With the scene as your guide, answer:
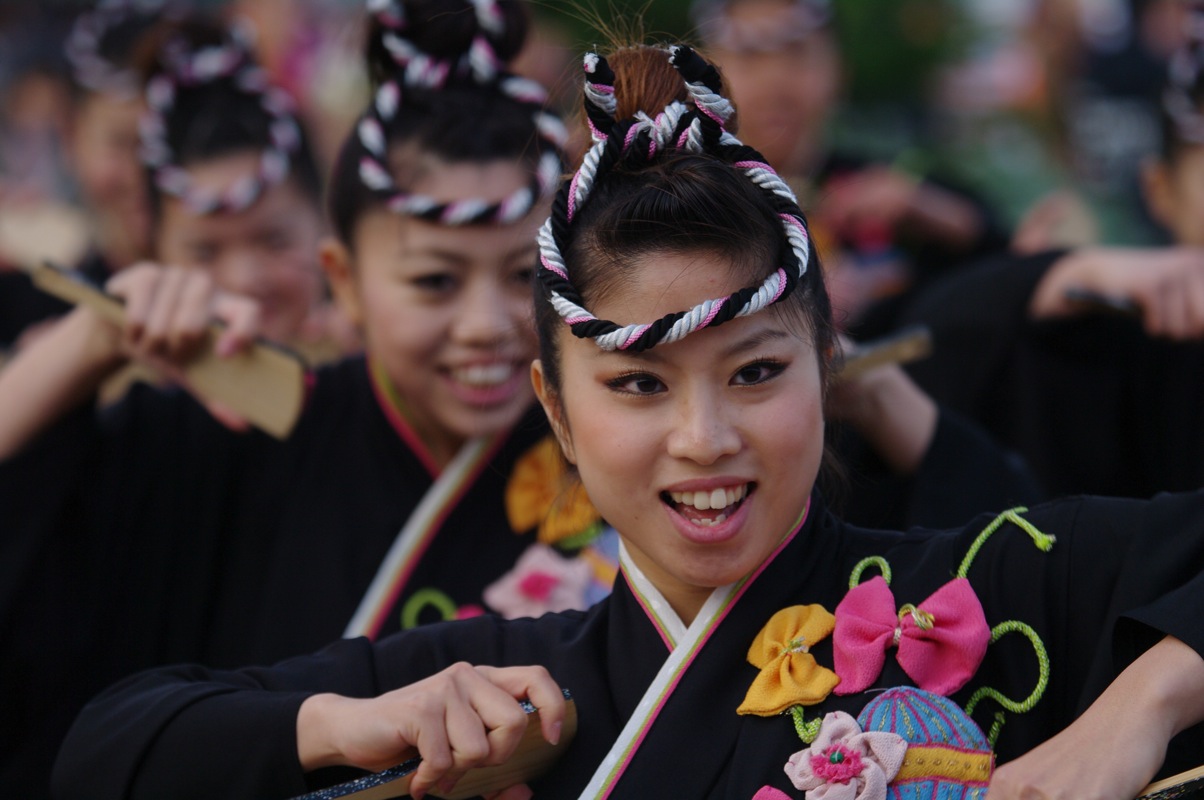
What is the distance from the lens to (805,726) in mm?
1515

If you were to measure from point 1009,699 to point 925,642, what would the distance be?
0.32ft

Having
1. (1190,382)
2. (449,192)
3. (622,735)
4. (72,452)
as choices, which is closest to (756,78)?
(1190,382)

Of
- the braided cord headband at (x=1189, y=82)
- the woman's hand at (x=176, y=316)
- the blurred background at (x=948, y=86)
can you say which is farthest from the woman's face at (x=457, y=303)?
the blurred background at (x=948, y=86)

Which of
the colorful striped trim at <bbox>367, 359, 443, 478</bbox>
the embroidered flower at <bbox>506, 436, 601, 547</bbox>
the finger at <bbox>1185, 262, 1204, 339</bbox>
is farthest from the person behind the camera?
the finger at <bbox>1185, 262, 1204, 339</bbox>

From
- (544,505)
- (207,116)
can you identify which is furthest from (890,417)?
(207,116)

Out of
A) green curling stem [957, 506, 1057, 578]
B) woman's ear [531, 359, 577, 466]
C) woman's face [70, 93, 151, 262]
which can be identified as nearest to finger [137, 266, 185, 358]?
woman's ear [531, 359, 577, 466]

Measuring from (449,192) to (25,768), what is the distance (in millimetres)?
1086

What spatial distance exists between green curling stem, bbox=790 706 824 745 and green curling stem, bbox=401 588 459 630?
2.81 feet

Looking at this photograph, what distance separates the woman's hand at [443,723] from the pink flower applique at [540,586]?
0.76m

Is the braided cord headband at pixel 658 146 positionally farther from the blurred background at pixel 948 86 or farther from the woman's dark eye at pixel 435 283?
the blurred background at pixel 948 86

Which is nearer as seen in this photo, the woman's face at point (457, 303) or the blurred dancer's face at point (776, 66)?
the woman's face at point (457, 303)

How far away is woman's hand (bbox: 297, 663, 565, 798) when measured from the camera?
4.73 feet

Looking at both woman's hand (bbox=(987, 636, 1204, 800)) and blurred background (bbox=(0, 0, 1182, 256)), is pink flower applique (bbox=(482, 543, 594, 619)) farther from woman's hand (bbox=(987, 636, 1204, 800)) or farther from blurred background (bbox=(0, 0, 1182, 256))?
blurred background (bbox=(0, 0, 1182, 256))

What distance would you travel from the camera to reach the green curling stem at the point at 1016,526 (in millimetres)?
1551
